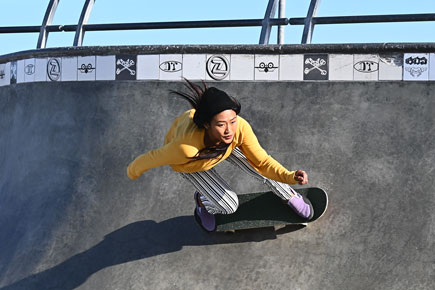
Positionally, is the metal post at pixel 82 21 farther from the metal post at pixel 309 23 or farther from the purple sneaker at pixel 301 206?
the purple sneaker at pixel 301 206

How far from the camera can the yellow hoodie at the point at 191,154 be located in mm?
6637

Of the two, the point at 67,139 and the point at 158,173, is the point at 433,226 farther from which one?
the point at 67,139

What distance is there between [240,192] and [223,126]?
1.64 metres

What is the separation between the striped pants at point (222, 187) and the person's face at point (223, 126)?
0.68m

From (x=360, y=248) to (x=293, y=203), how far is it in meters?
0.81

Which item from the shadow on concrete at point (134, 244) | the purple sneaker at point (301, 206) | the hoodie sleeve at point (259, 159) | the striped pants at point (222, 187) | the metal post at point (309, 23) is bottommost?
the shadow on concrete at point (134, 244)

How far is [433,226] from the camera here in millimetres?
7387

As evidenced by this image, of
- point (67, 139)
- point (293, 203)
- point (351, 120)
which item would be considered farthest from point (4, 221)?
point (351, 120)

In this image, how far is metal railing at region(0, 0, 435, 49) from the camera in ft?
29.2

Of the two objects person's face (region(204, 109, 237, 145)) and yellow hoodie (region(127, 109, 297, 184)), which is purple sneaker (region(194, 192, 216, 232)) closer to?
yellow hoodie (region(127, 109, 297, 184))

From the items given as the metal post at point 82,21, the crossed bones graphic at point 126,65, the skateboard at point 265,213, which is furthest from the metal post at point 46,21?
the skateboard at point 265,213

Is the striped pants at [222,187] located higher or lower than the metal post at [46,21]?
Answer: lower

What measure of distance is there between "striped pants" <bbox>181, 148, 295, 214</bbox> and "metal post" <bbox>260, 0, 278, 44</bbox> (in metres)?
2.24

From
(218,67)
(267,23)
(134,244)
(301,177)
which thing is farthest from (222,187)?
(267,23)
